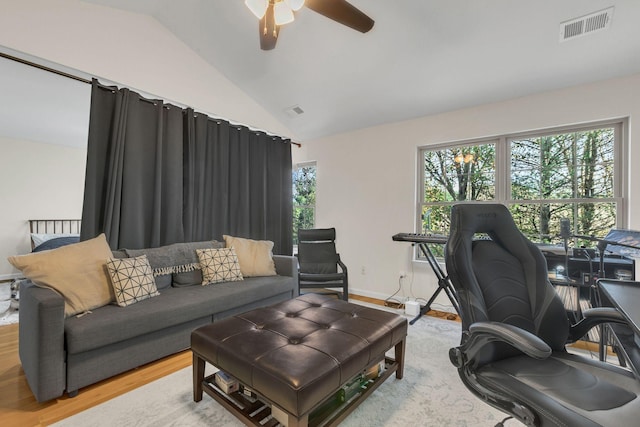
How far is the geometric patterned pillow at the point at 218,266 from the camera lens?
286 centimetres

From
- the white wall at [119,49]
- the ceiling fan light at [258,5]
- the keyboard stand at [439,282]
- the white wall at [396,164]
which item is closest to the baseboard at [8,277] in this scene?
the white wall at [119,49]

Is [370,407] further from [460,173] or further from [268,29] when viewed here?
[460,173]

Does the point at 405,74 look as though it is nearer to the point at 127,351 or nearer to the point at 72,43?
the point at 72,43

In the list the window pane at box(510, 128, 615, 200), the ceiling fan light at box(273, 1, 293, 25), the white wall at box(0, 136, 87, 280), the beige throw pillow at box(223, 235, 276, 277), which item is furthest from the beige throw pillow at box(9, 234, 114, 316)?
the window pane at box(510, 128, 615, 200)

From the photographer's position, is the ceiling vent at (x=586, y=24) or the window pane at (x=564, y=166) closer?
the ceiling vent at (x=586, y=24)

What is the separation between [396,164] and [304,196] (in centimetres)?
171

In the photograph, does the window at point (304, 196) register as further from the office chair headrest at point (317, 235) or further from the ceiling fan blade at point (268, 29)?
the ceiling fan blade at point (268, 29)

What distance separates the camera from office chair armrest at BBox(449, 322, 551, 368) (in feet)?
3.24

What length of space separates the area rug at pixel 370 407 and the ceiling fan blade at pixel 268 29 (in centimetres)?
232

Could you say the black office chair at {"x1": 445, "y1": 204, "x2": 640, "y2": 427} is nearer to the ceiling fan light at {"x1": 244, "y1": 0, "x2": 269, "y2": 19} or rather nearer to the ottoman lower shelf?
the ottoman lower shelf

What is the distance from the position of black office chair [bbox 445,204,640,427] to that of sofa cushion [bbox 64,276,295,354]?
1.91 metres

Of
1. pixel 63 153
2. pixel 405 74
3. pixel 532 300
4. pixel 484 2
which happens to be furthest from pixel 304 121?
pixel 63 153

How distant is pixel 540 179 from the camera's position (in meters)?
3.02

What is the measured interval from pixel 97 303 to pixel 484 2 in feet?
11.8
